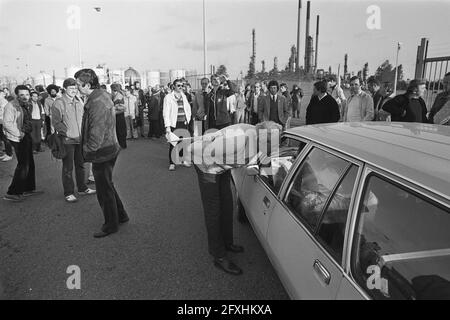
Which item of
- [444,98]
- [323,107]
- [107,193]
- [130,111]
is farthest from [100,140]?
[130,111]

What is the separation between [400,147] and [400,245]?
0.53 metres

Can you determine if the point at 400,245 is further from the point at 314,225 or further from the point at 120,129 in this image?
the point at 120,129

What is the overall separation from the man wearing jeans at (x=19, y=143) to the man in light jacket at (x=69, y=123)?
0.60 meters

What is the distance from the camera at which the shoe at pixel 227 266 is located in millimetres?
3002

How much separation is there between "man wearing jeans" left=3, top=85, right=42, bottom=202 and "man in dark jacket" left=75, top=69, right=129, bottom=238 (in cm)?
194

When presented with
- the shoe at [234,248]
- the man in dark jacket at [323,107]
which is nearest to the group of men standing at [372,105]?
the man in dark jacket at [323,107]

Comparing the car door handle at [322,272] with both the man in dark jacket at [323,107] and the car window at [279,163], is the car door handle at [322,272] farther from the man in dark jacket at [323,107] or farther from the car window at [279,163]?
the man in dark jacket at [323,107]

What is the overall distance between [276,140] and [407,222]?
135cm

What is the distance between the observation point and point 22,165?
5.14 m

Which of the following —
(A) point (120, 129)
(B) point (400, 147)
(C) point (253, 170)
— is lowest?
(A) point (120, 129)
